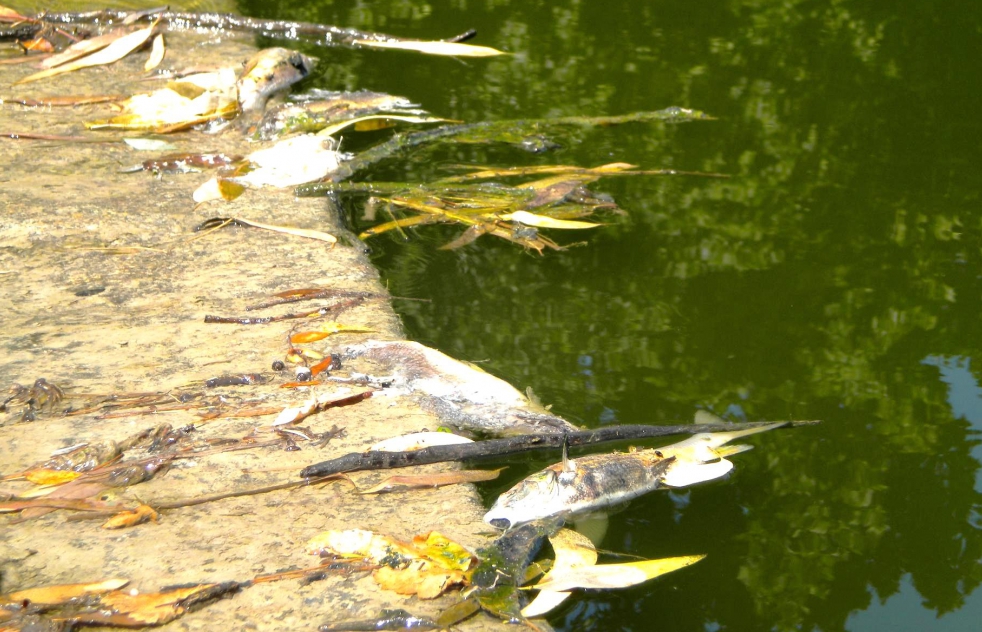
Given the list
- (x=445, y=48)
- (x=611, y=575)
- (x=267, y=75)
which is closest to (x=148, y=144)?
(x=267, y=75)

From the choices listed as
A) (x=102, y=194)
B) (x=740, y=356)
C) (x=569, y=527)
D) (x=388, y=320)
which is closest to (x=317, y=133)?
(x=102, y=194)

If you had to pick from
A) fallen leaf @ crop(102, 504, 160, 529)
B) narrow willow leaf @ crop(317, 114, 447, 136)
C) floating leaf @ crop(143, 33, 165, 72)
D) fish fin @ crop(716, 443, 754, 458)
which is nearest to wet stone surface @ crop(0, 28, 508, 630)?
fallen leaf @ crop(102, 504, 160, 529)

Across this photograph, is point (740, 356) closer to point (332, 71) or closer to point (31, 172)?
point (31, 172)

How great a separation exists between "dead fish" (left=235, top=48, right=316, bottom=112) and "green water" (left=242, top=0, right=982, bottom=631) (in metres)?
0.15

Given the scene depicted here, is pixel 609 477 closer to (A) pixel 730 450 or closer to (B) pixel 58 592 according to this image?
(A) pixel 730 450

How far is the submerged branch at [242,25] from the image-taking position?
478 centimetres

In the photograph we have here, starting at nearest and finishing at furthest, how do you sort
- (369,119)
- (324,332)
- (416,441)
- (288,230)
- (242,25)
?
(416,441) < (324,332) < (288,230) < (369,119) < (242,25)

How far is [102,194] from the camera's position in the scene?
3.18 m

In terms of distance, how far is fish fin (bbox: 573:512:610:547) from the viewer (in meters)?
1.88

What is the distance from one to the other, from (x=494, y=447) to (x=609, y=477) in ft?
0.76

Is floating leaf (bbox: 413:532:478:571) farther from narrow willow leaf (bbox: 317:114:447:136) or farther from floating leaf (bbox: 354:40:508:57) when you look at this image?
floating leaf (bbox: 354:40:508:57)

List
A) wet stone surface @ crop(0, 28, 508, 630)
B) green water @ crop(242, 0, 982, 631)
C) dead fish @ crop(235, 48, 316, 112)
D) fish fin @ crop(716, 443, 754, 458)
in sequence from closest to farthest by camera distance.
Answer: wet stone surface @ crop(0, 28, 508, 630) → green water @ crop(242, 0, 982, 631) → fish fin @ crop(716, 443, 754, 458) → dead fish @ crop(235, 48, 316, 112)

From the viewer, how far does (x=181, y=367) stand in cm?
224

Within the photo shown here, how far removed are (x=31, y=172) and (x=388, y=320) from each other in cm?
158
